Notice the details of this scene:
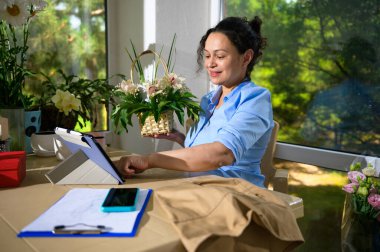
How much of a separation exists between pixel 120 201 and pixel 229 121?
61 cm

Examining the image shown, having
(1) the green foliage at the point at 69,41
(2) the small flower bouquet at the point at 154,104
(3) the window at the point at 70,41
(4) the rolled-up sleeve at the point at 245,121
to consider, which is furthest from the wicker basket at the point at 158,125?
(1) the green foliage at the point at 69,41

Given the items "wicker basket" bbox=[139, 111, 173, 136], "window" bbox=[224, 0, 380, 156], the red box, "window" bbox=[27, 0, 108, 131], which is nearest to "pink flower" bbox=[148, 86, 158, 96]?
"wicker basket" bbox=[139, 111, 173, 136]

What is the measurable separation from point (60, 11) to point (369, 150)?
1751 mm

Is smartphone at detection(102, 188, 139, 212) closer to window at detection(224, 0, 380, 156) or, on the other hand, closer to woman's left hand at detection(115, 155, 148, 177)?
woman's left hand at detection(115, 155, 148, 177)

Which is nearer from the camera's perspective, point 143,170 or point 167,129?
point 143,170

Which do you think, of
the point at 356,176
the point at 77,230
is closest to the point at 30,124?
the point at 77,230

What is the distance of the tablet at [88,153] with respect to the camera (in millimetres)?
1029

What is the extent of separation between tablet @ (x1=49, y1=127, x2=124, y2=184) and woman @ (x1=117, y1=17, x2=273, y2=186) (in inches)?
3.5

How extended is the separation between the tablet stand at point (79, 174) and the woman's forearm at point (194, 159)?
168mm

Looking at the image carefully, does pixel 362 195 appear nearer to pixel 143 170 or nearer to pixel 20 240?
pixel 143 170

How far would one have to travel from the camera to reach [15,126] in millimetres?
1419

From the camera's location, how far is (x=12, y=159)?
3.45 ft

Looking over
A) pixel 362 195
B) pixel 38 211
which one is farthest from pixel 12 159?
pixel 362 195

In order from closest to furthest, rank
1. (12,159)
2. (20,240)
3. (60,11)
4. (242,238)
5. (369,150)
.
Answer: (20,240), (242,238), (12,159), (369,150), (60,11)
